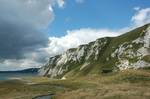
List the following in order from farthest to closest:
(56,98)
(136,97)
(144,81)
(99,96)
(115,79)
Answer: (115,79)
(144,81)
(56,98)
(99,96)
(136,97)

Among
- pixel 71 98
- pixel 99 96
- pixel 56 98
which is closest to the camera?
pixel 99 96

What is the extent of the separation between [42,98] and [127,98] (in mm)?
29195

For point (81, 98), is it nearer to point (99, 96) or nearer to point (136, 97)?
point (99, 96)

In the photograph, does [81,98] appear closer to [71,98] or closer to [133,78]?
[71,98]

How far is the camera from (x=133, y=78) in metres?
147

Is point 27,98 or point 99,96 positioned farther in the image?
point 27,98

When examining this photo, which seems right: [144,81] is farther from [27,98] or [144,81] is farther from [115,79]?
[27,98]

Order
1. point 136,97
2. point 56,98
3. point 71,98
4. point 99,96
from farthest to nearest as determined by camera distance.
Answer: point 56,98, point 71,98, point 99,96, point 136,97

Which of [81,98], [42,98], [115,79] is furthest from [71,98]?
[115,79]

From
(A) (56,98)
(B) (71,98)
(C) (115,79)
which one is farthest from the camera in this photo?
(C) (115,79)

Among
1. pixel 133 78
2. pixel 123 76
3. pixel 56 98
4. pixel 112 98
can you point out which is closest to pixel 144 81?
pixel 133 78

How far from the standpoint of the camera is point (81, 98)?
73250 millimetres

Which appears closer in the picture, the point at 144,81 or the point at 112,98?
the point at 112,98

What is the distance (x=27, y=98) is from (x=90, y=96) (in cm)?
2155
